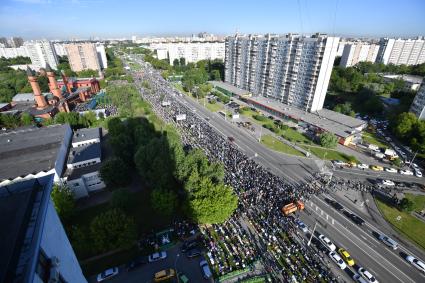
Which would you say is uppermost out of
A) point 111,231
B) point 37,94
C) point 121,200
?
point 37,94

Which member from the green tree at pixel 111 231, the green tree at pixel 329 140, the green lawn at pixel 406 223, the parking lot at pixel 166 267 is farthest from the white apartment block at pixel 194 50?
the parking lot at pixel 166 267

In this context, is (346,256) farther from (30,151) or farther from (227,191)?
(30,151)

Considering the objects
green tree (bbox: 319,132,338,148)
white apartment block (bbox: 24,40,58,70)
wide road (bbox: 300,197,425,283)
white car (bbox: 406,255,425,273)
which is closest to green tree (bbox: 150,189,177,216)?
wide road (bbox: 300,197,425,283)

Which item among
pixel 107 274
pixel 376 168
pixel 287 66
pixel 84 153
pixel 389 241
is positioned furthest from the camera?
pixel 287 66

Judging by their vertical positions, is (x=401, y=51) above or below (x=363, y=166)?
above

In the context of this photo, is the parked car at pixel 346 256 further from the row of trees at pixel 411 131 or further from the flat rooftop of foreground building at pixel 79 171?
the flat rooftop of foreground building at pixel 79 171

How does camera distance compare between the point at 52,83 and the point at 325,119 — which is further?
the point at 52,83

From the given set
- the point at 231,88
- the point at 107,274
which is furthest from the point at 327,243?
the point at 231,88

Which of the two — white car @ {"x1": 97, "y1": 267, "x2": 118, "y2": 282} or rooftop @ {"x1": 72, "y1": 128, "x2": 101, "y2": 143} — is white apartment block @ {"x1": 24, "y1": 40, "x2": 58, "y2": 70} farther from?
white car @ {"x1": 97, "y1": 267, "x2": 118, "y2": 282}
